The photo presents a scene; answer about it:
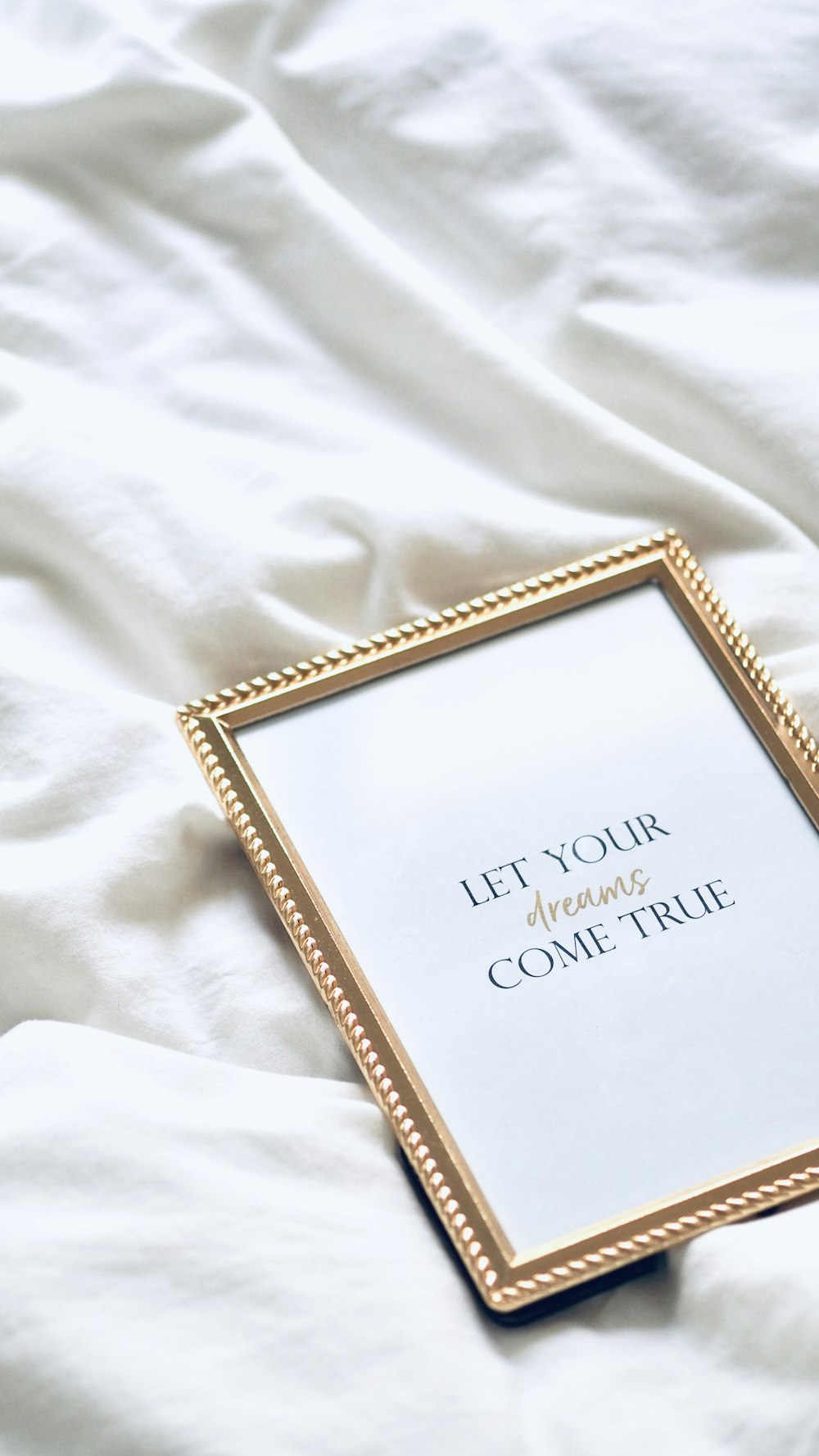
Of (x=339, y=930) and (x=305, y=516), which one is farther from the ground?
(x=305, y=516)

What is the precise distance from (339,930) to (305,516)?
210 mm

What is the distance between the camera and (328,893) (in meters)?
0.58

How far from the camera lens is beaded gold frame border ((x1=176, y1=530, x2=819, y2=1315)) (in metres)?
0.51

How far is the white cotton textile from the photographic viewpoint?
0.48 m

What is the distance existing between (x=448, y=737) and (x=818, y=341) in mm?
278

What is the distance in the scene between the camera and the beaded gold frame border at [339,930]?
20.3 inches

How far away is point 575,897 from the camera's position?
0.58 m

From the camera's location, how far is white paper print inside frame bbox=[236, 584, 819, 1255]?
0.54 meters

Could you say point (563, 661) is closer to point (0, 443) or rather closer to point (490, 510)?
point (490, 510)

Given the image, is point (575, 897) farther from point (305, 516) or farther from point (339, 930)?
point (305, 516)

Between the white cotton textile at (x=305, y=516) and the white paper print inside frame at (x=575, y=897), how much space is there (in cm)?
3

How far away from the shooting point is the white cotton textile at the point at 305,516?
0.48m

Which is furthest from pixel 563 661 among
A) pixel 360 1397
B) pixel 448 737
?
pixel 360 1397

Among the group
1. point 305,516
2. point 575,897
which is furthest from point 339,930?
point 305,516
